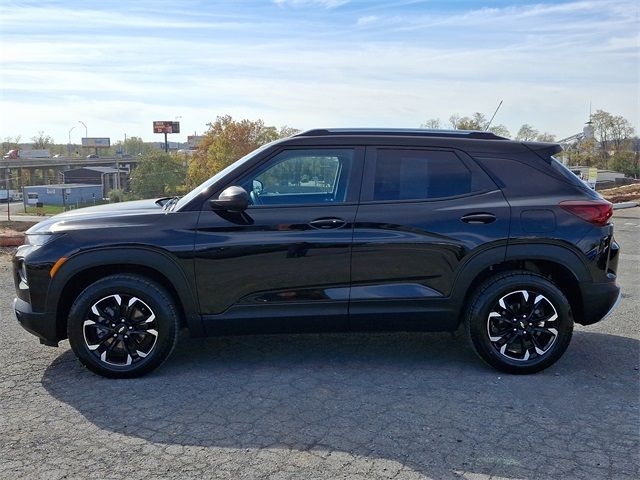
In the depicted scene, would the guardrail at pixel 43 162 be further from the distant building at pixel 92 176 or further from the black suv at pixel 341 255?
the black suv at pixel 341 255

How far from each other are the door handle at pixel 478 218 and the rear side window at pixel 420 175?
0.20 metres

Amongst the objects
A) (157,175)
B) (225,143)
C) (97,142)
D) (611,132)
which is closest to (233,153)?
(225,143)

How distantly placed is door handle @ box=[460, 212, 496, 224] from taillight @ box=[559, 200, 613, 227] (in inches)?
21.1

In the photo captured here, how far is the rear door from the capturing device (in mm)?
4168

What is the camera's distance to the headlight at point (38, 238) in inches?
163

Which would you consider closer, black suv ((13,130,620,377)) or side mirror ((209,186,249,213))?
side mirror ((209,186,249,213))

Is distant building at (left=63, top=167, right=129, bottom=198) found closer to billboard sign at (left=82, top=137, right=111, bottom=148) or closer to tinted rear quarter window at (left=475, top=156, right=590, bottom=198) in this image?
billboard sign at (left=82, top=137, right=111, bottom=148)

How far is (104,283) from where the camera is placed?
4.08 metres

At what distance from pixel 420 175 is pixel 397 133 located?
398 millimetres

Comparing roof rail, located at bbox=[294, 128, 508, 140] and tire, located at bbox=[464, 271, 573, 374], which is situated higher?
roof rail, located at bbox=[294, 128, 508, 140]

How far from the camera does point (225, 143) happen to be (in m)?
56.9

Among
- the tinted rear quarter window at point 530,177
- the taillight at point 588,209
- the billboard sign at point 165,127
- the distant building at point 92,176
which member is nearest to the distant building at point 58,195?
the distant building at point 92,176

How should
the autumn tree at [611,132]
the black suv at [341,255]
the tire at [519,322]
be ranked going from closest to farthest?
the black suv at [341,255]
the tire at [519,322]
the autumn tree at [611,132]

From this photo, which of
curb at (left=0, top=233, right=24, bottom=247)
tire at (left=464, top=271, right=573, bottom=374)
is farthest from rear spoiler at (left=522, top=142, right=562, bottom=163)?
curb at (left=0, top=233, right=24, bottom=247)
